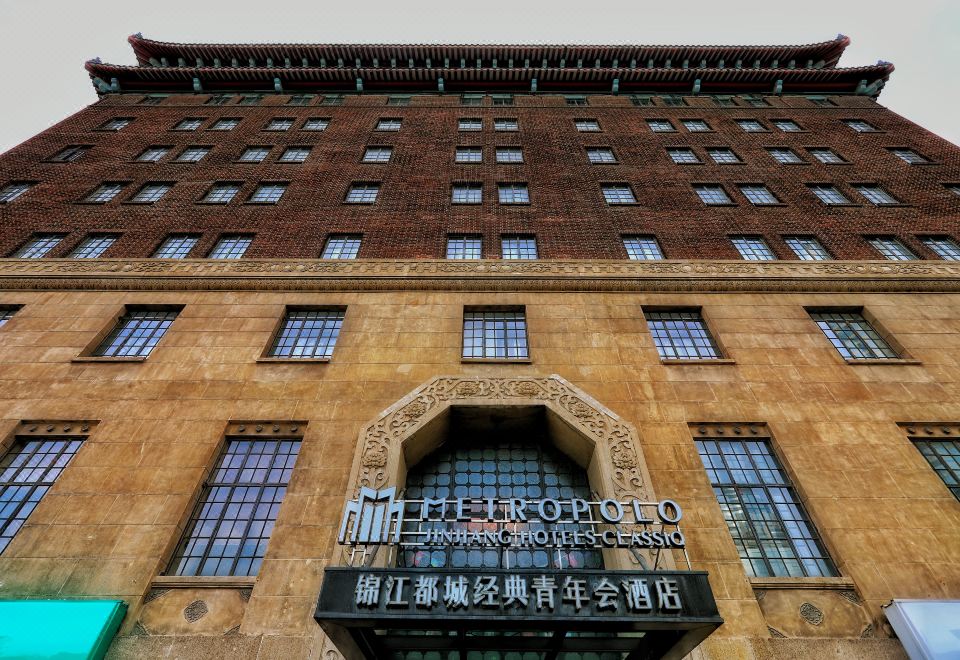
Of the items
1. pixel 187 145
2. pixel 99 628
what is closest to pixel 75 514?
pixel 99 628

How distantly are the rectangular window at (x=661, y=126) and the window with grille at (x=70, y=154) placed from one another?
33.8 metres

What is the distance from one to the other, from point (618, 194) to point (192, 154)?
23.7m

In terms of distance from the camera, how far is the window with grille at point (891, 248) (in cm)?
1967

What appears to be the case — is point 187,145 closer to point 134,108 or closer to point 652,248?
point 134,108

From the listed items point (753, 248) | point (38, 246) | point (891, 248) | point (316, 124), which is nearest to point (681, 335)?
point (753, 248)

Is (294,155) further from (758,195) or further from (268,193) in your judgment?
(758,195)

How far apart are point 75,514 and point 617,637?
12.4 m

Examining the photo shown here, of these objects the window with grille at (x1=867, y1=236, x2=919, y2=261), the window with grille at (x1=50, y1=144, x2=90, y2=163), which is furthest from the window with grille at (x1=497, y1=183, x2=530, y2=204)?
the window with grille at (x1=50, y1=144, x2=90, y2=163)

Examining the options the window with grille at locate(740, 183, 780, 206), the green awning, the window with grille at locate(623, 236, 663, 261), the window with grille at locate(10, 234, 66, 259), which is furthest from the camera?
the window with grille at locate(740, 183, 780, 206)

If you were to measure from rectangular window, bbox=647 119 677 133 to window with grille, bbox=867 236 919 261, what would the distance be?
42.9 ft

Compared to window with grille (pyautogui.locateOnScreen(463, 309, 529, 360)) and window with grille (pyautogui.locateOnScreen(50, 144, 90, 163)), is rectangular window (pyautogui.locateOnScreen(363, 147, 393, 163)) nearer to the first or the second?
window with grille (pyautogui.locateOnScreen(463, 309, 529, 360))

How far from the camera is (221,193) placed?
23.2 metres

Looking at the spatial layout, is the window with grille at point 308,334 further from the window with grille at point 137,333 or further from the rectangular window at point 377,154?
the rectangular window at point 377,154

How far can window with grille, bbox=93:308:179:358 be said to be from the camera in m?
15.3
